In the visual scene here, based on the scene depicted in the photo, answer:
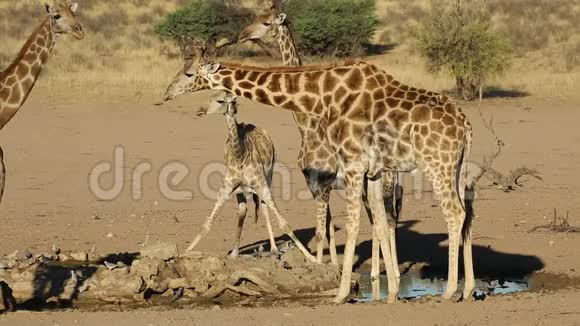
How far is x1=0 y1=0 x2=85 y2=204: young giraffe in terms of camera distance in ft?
32.0

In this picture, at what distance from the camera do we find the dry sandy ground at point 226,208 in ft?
30.6

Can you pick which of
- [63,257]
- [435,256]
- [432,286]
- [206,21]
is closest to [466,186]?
[432,286]

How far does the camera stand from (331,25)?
3278cm

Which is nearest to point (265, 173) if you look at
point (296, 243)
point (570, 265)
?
point (296, 243)

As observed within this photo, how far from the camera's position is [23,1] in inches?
1743

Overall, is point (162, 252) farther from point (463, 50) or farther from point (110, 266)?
point (463, 50)

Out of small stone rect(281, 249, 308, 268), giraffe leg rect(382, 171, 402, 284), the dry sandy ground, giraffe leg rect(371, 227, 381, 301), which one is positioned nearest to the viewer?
the dry sandy ground

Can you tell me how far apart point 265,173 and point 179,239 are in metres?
1.46

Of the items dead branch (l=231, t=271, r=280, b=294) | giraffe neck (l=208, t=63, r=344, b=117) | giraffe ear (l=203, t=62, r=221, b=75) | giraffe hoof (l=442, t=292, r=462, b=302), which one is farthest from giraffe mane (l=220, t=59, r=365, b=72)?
giraffe hoof (l=442, t=292, r=462, b=302)

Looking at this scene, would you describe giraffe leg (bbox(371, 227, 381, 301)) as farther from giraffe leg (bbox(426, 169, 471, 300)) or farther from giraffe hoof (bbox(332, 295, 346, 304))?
giraffe leg (bbox(426, 169, 471, 300))

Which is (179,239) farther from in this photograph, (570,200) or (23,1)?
(23,1)

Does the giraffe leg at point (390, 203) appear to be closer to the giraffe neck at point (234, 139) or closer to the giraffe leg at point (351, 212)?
the giraffe leg at point (351, 212)

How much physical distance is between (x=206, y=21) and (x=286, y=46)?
2146cm

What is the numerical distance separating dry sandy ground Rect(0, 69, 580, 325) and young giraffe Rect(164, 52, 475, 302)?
0.75 meters
